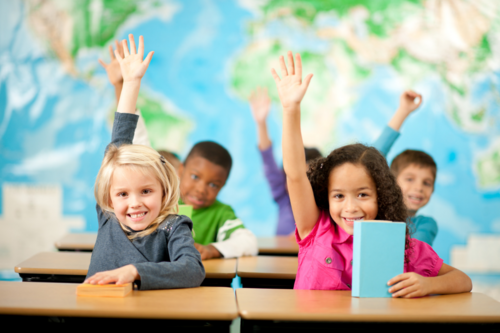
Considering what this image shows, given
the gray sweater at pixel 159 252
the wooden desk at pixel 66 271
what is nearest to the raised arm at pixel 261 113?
the wooden desk at pixel 66 271

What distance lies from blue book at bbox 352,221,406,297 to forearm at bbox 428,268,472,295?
0.55 ft

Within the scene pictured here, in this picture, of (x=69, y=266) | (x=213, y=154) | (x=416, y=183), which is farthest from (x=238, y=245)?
(x=416, y=183)

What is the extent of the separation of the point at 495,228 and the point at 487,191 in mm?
416

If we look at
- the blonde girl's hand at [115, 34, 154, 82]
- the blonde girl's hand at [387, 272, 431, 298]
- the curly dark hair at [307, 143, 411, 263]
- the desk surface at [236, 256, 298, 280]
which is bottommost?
the desk surface at [236, 256, 298, 280]

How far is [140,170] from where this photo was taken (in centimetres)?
167

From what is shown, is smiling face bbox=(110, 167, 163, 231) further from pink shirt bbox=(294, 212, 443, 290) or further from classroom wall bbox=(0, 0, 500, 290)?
classroom wall bbox=(0, 0, 500, 290)

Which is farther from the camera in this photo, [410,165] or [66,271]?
[410,165]

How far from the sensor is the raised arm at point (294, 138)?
1.61 metres

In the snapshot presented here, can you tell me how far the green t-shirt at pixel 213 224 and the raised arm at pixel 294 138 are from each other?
39.6 inches

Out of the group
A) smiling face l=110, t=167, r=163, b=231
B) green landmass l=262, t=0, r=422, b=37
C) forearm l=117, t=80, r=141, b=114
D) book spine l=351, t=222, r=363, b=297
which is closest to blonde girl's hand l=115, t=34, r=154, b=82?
forearm l=117, t=80, r=141, b=114

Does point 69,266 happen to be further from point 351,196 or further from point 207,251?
point 351,196

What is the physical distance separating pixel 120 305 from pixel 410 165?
219cm

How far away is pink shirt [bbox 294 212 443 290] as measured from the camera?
66.3 inches

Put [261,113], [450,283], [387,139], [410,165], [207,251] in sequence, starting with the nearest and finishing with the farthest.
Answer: [450,283], [207,251], [387,139], [410,165], [261,113]
